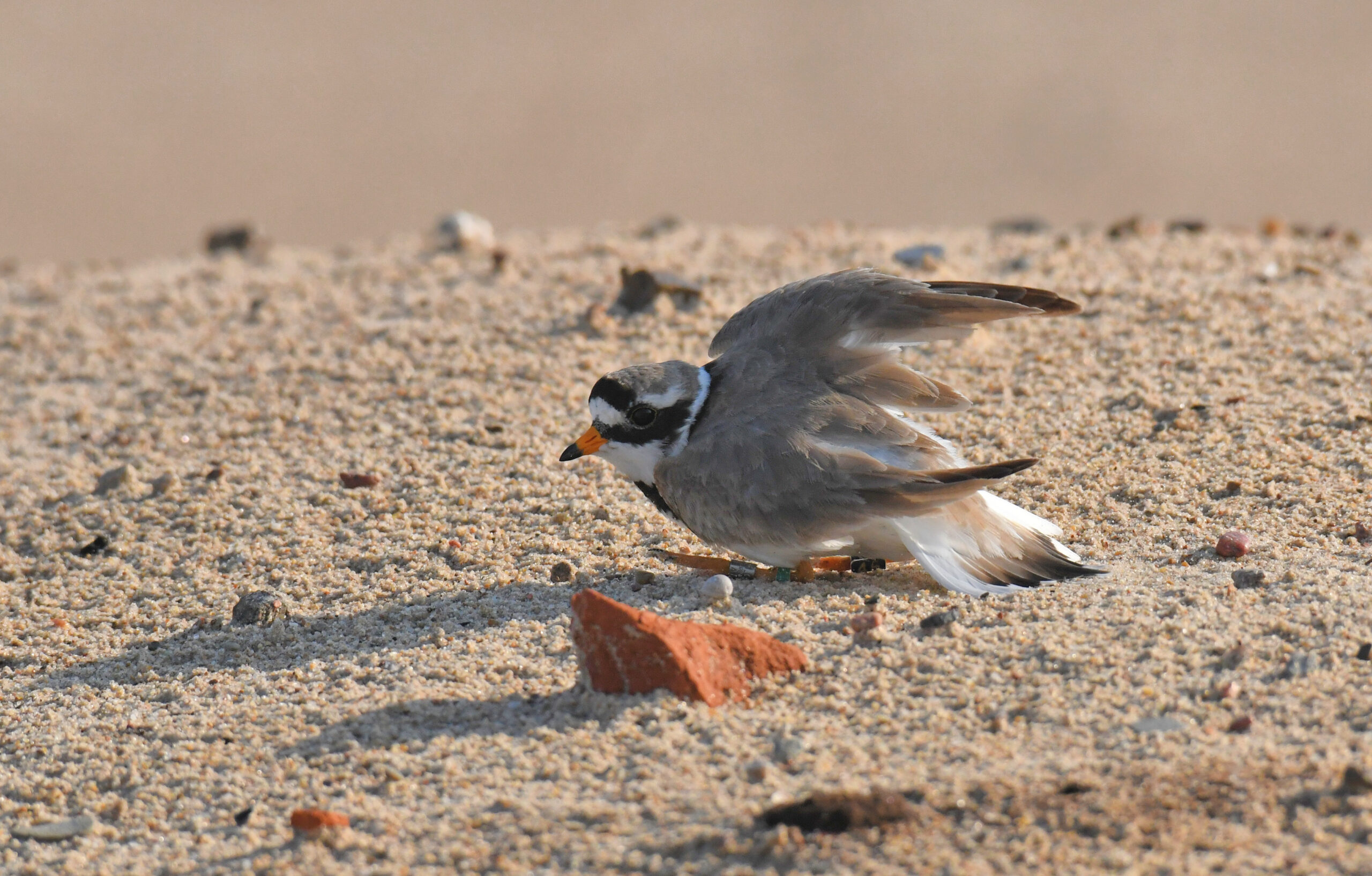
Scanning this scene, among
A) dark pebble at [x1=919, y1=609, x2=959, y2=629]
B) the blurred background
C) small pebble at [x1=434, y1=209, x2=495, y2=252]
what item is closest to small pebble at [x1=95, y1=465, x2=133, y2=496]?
small pebble at [x1=434, y1=209, x2=495, y2=252]

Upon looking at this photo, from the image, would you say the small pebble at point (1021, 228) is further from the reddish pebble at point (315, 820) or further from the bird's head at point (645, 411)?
the reddish pebble at point (315, 820)

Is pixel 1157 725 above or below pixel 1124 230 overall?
below

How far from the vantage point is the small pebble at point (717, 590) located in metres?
3.96

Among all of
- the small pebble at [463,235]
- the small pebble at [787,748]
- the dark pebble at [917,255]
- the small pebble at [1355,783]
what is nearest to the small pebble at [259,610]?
the small pebble at [787,748]

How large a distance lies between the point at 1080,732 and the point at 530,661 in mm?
1349

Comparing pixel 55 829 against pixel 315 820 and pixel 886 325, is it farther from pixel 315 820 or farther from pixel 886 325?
pixel 886 325

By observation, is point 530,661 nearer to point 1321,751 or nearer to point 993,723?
point 993,723

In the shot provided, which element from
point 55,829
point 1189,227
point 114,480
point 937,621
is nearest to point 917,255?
point 1189,227

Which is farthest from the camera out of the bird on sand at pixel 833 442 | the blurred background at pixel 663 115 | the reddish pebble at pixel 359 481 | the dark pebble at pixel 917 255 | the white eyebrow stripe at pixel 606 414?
the blurred background at pixel 663 115

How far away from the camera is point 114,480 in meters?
5.33

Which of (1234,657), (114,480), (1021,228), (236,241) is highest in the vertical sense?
(1021,228)

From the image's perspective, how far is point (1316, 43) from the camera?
16.5 meters

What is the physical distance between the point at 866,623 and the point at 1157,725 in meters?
0.78

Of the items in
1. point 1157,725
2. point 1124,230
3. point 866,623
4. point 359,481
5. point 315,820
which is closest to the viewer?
point 315,820
